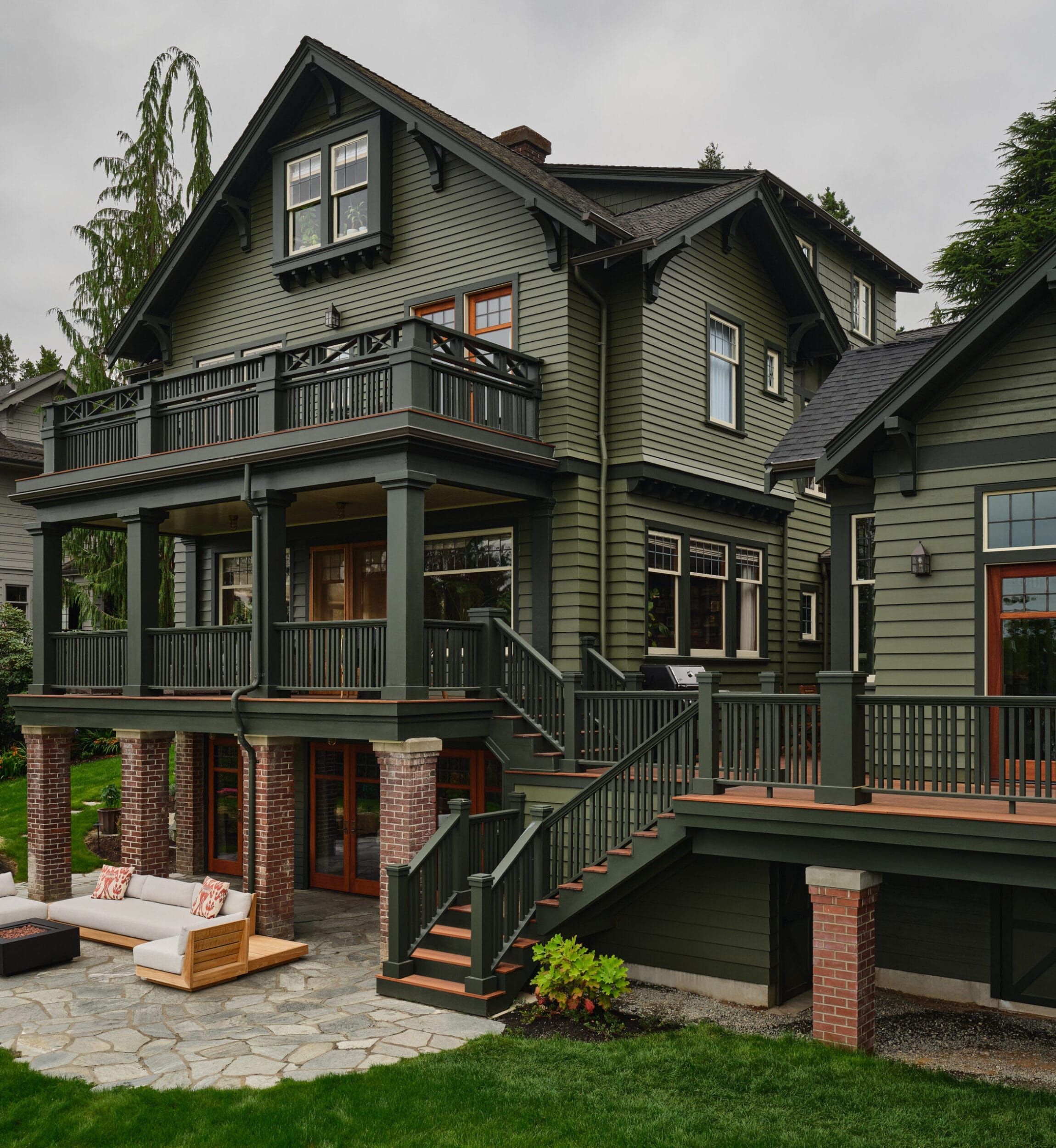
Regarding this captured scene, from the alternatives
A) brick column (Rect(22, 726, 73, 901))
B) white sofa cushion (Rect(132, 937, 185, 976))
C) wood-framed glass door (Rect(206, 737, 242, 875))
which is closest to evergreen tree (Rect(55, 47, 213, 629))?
wood-framed glass door (Rect(206, 737, 242, 875))

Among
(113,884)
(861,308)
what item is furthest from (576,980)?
(861,308)

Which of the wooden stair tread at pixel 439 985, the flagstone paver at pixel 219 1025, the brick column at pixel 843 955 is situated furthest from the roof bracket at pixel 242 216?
the brick column at pixel 843 955

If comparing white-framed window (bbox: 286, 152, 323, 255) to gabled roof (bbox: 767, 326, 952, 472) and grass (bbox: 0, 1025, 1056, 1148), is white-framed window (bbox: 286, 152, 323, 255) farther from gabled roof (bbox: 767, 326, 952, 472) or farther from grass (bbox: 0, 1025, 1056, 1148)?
grass (bbox: 0, 1025, 1056, 1148)

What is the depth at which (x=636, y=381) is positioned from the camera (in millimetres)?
14547

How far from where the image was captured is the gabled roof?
12.6 m

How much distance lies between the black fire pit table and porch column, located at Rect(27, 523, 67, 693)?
4.19 metres

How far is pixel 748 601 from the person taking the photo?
17.1 m

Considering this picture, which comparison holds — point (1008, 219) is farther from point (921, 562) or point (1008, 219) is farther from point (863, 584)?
point (921, 562)

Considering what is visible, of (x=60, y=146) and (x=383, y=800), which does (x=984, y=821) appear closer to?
(x=383, y=800)

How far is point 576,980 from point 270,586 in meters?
5.98

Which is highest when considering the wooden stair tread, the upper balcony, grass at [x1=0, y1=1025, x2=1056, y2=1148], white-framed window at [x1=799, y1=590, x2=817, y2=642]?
the upper balcony

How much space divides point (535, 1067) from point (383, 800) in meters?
3.97

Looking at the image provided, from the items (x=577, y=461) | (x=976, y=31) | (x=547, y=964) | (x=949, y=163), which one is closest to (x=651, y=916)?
(x=547, y=964)

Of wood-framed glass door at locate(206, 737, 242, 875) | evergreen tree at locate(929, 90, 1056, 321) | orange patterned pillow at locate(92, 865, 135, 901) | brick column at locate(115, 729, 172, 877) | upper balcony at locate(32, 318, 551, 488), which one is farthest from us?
evergreen tree at locate(929, 90, 1056, 321)
